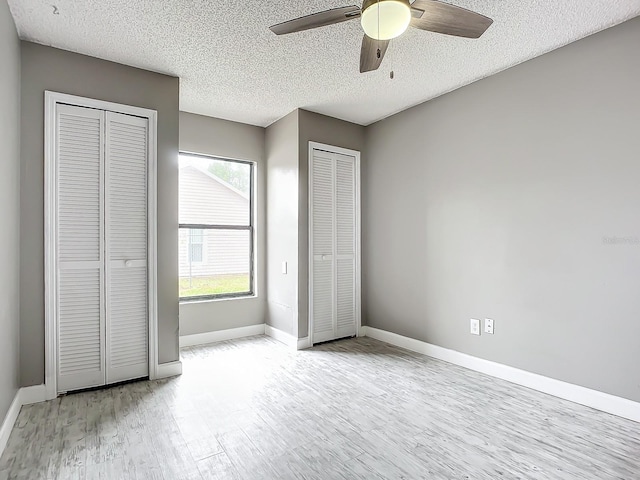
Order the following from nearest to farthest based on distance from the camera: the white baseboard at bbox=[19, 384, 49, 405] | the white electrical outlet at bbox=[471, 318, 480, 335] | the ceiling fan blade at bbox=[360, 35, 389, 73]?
the ceiling fan blade at bbox=[360, 35, 389, 73]
the white baseboard at bbox=[19, 384, 49, 405]
the white electrical outlet at bbox=[471, 318, 480, 335]

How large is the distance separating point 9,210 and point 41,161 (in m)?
0.53

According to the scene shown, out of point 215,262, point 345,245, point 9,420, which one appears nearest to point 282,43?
point 345,245

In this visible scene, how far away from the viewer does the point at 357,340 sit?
4223 mm

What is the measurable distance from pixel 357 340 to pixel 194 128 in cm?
311

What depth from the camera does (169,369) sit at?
121 inches

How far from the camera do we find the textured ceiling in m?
2.21

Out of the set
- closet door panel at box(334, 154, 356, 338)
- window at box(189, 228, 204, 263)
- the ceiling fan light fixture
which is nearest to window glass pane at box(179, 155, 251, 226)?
window at box(189, 228, 204, 263)

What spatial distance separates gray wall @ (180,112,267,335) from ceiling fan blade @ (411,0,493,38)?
→ 2891 millimetres

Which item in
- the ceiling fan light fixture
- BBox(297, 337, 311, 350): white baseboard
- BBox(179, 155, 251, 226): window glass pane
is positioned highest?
the ceiling fan light fixture

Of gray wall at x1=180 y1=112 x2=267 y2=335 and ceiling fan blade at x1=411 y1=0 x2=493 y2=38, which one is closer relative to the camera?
ceiling fan blade at x1=411 y1=0 x2=493 y2=38

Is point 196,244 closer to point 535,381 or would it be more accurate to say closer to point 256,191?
point 256,191

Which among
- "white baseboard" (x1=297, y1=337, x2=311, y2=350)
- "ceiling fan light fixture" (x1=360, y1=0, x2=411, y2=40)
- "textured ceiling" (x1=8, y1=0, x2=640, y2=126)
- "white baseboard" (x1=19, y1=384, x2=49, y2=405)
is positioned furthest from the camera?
"white baseboard" (x1=297, y1=337, x2=311, y2=350)

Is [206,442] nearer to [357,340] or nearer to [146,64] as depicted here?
[357,340]

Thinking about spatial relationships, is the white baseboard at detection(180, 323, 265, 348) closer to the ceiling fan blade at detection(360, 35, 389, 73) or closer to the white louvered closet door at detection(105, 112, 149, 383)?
the white louvered closet door at detection(105, 112, 149, 383)
